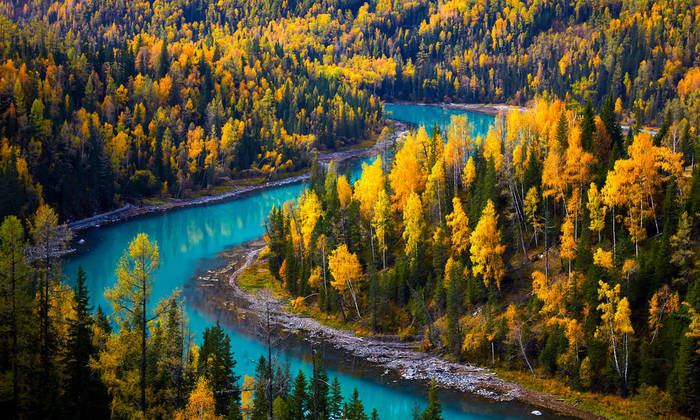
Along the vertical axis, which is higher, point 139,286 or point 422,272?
point 139,286

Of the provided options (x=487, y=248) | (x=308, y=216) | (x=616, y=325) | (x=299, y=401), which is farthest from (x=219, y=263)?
→ (x=616, y=325)

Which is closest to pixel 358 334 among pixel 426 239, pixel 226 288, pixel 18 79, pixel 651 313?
pixel 426 239

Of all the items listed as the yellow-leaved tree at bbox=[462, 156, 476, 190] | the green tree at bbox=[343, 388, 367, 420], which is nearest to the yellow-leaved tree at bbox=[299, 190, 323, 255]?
the yellow-leaved tree at bbox=[462, 156, 476, 190]

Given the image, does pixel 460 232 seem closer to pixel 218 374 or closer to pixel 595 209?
pixel 595 209

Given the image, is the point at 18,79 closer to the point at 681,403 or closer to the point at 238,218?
the point at 238,218

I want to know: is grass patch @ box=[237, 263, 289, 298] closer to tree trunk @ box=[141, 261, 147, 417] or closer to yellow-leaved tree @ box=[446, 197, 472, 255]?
yellow-leaved tree @ box=[446, 197, 472, 255]

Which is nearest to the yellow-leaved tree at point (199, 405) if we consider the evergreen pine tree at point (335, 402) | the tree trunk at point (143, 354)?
the tree trunk at point (143, 354)

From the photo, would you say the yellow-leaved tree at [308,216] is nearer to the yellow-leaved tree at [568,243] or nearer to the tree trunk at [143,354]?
the yellow-leaved tree at [568,243]
